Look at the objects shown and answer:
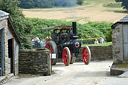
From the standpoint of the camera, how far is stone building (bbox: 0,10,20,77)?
16953mm

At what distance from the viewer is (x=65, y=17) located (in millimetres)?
54219

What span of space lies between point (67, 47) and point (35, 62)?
422 centimetres

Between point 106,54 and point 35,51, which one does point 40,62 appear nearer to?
point 35,51

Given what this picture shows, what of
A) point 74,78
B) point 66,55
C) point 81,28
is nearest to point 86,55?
point 66,55

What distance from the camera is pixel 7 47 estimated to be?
17.4 meters

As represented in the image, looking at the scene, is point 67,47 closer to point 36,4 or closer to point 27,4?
point 27,4

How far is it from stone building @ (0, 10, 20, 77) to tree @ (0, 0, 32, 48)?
2.20 m

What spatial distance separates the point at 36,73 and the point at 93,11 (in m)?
44.0

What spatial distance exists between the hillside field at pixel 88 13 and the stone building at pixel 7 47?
31.8 meters

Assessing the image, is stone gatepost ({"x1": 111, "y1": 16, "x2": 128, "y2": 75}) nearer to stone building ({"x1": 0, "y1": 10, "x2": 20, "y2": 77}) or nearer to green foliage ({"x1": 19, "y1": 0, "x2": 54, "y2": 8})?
stone building ({"x1": 0, "y1": 10, "x2": 20, "y2": 77})

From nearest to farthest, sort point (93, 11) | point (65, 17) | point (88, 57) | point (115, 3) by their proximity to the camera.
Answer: point (88, 57) → point (65, 17) → point (93, 11) → point (115, 3)

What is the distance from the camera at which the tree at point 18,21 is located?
2106cm


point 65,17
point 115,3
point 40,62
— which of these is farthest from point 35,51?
point 115,3

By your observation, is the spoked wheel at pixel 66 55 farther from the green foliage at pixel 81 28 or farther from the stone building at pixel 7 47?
the green foliage at pixel 81 28
